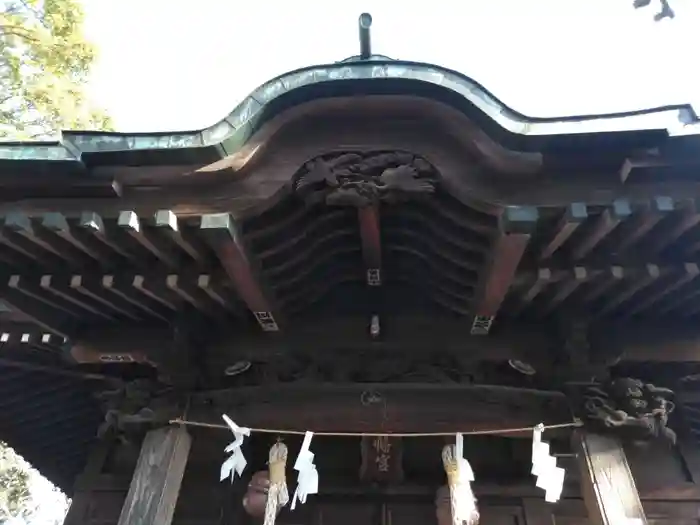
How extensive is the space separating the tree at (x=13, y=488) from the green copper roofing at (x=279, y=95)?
1751 centimetres

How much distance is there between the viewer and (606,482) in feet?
13.3

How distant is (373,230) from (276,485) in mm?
2135

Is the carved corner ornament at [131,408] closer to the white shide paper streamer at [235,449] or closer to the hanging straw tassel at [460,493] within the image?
the white shide paper streamer at [235,449]

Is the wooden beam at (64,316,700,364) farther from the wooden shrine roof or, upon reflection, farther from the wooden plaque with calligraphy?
the wooden plaque with calligraphy

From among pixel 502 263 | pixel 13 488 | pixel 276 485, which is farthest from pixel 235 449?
pixel 13 488

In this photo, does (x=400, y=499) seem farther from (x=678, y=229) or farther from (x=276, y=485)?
(x=678, y=229)

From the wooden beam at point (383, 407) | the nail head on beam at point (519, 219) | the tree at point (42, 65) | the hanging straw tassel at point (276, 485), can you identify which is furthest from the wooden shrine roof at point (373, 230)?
the tree at point (42, 65)

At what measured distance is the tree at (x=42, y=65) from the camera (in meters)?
9.27

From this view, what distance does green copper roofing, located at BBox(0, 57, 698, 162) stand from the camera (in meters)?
4.02

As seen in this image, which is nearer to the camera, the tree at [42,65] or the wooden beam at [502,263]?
the wooden beam at [502,263]

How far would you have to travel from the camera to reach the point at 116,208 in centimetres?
409

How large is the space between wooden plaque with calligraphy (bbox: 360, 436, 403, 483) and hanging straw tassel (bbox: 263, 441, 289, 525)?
828 mm

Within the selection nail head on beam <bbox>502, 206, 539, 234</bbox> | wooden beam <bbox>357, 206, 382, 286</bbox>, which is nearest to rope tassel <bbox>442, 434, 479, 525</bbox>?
wooden beam <bbox>357, 206, 382, 286</bbox>

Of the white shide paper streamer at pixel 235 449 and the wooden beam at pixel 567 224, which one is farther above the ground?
the wooden beam at pixel 567 224
